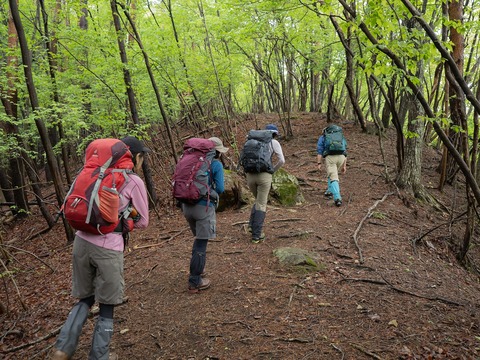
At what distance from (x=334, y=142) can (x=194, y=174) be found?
510 cm

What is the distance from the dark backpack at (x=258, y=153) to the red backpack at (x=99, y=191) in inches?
116

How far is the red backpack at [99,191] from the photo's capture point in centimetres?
269

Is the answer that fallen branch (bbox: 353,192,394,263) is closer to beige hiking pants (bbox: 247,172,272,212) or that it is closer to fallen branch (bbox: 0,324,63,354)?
beige hiking pants (bbox: 247,172,272,212)

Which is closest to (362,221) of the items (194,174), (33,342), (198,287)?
(198,287)

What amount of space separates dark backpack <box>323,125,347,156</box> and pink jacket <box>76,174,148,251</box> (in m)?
6.05

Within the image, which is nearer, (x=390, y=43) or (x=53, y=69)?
(x=390, y=43)

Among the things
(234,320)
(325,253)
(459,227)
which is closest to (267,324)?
(234,320)

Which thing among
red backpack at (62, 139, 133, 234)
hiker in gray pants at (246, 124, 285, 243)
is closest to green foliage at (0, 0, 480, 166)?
hiker in gray pants at (246, 124, 285, 243)

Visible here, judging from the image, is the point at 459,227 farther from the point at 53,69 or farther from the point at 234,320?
the point at 53,69

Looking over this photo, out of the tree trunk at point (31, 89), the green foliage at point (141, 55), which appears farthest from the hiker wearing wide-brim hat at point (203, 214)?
the tree trunk at point (31, 89)

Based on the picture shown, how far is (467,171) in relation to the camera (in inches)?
134

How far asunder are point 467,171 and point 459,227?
6.01 m

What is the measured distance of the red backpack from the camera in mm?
2686

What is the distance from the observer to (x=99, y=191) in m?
2.73
